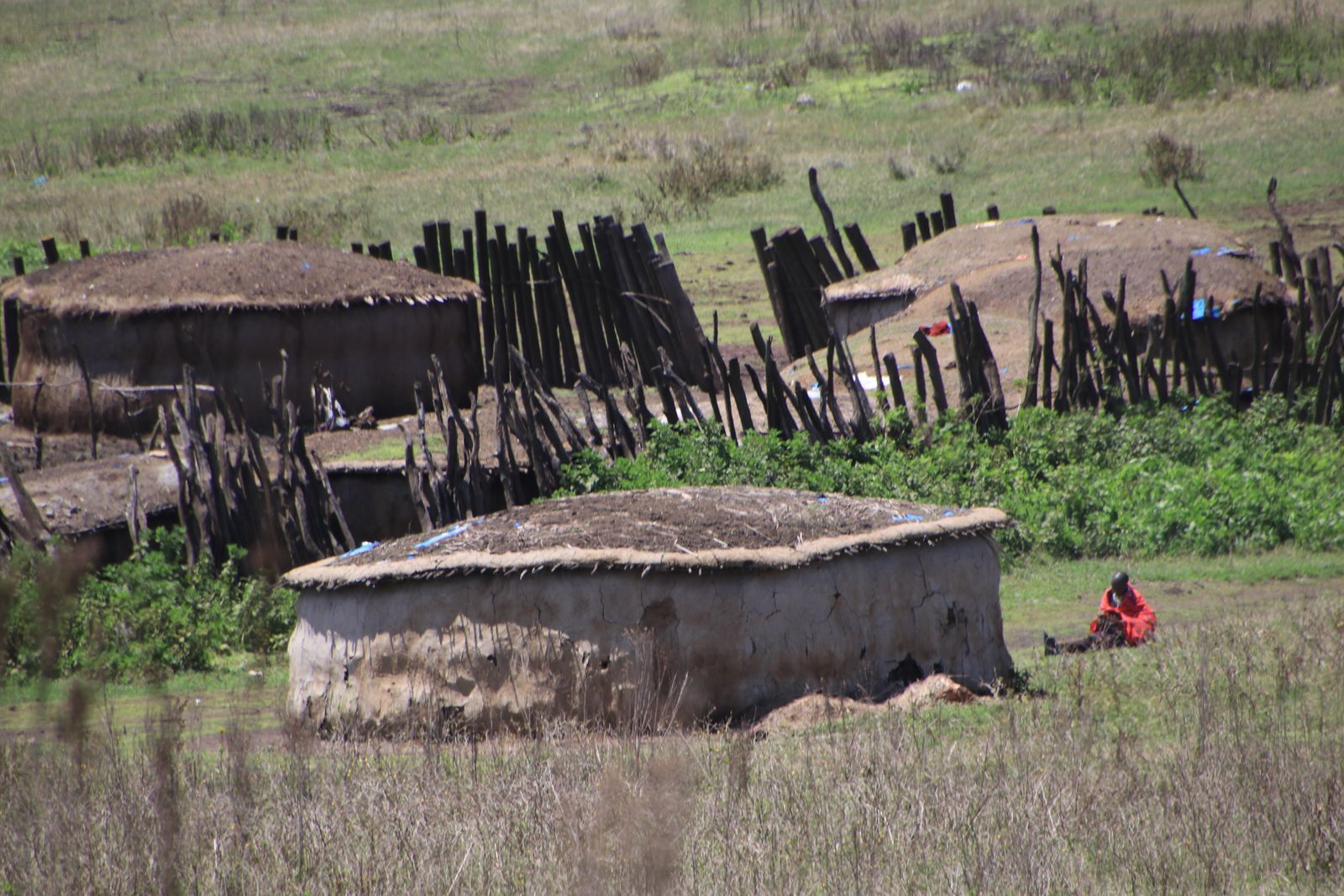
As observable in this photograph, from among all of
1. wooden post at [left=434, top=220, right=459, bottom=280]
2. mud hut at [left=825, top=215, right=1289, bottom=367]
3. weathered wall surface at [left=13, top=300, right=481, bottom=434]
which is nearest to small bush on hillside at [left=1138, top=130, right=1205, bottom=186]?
mud hut at [left=825, top=215, right=1289, bottom=367]

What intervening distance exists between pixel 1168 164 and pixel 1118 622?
1316 cm

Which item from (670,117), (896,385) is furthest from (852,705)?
(670,117)

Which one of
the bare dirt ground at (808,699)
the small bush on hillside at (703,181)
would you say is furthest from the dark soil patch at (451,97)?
the bare dirt ground at (808,699)

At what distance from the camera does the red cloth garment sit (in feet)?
24.1

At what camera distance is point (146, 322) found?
40.1ft

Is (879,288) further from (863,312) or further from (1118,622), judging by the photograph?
(1118,622)

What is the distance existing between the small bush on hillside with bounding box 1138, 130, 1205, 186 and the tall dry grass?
14747mm

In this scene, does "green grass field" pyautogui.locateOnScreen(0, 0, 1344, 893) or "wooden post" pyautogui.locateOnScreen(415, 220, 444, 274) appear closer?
"green grass field" pyautogui.locateOnScreen(0, 0, 1344, 893)

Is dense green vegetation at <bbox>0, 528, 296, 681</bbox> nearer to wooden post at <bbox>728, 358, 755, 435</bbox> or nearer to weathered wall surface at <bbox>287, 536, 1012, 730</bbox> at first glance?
weathered wall surface at <bbox>287, 536, 1012, 730</bbox>

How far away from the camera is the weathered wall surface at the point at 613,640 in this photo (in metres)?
6.02

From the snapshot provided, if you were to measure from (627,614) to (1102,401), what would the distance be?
6.02 m

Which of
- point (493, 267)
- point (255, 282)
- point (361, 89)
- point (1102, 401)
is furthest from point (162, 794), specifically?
point (361, 89)

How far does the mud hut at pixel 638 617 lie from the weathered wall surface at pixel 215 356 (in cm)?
584

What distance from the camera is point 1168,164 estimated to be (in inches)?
755
